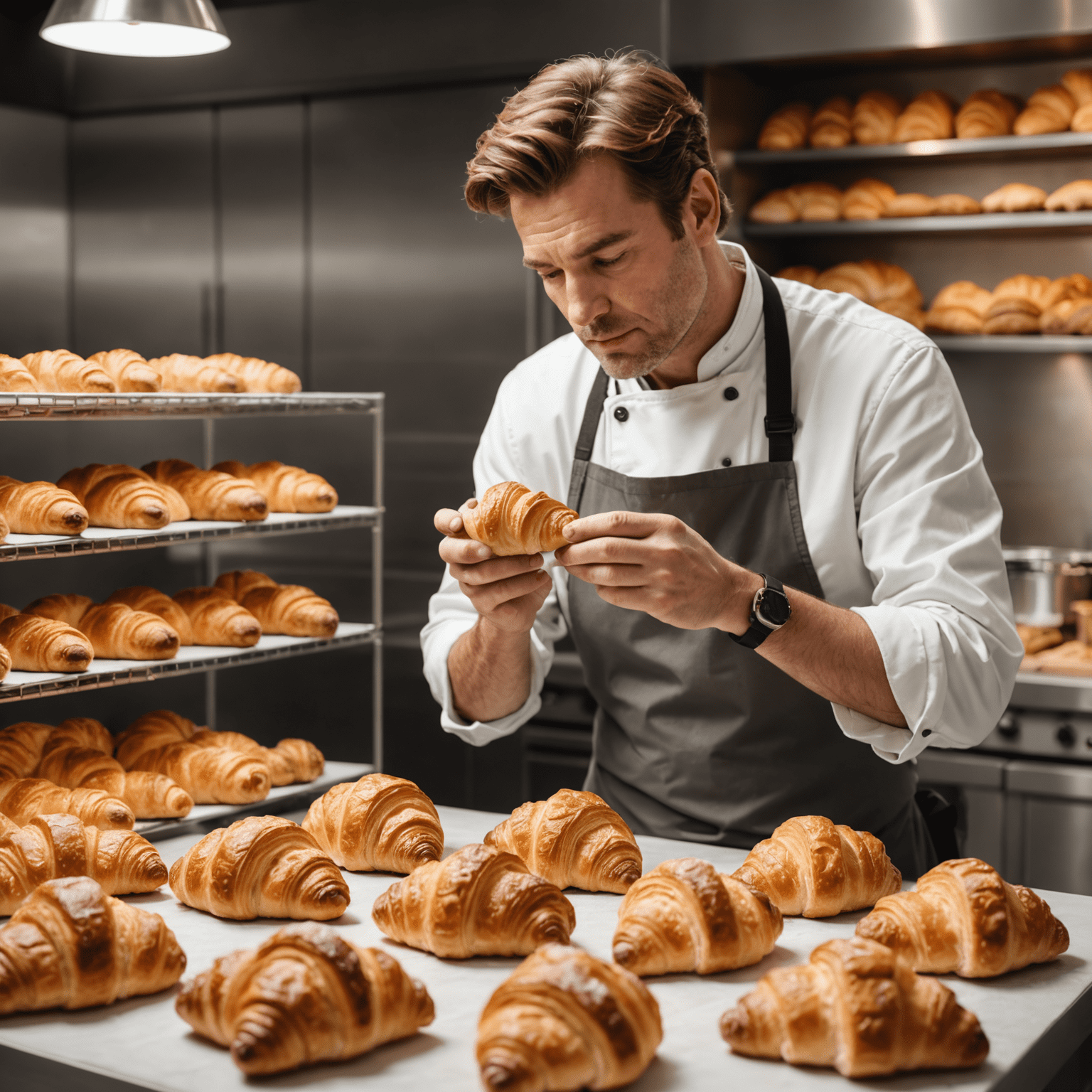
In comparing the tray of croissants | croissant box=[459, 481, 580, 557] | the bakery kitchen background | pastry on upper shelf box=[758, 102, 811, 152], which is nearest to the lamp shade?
the bakery kitchen background

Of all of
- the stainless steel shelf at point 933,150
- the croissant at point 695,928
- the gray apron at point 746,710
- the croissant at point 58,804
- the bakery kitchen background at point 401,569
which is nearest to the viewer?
the bakery kitchen background at point 401,569

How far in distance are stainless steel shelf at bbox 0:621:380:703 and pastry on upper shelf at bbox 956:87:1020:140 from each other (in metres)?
2.27

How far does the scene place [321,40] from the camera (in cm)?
391

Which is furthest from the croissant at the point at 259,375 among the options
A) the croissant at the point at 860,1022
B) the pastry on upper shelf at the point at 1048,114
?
the pastry on upper shelf at the point at 1048,114

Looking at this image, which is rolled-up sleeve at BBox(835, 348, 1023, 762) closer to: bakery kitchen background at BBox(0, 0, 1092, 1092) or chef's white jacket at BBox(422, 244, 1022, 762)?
chef's white jacket at BBox(422, 244, 1022, 762)

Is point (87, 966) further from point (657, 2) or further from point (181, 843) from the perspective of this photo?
point (657, 2)

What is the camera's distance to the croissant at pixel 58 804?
6.22 ft

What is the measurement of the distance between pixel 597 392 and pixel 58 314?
2.96m

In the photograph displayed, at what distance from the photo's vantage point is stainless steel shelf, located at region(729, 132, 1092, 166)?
11.5 feet

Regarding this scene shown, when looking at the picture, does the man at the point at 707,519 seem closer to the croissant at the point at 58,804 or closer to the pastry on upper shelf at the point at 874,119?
the croissant at the point at 58,804

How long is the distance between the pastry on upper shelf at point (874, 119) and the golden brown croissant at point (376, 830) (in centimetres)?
276

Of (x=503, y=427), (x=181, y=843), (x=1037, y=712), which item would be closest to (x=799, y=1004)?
(x=181, y=843)

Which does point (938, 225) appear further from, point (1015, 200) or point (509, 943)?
point (509, 943)

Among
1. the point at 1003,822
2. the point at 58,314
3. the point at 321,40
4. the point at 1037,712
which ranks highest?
the point at 321,40
